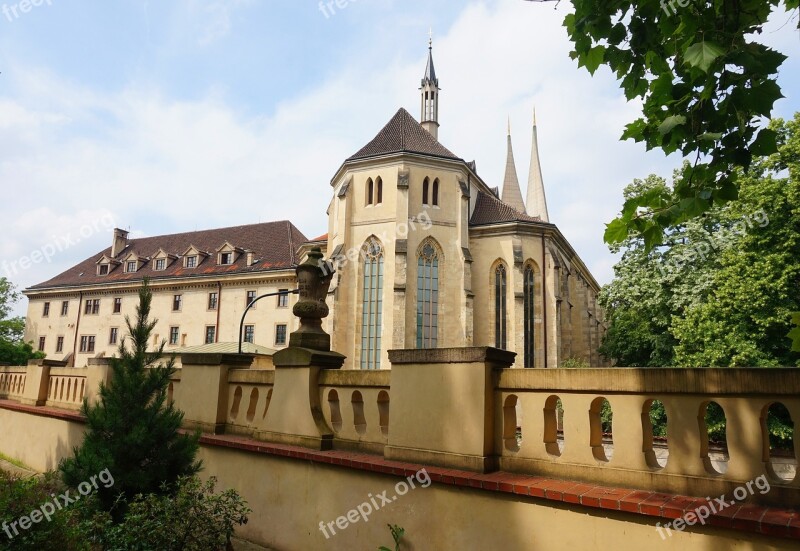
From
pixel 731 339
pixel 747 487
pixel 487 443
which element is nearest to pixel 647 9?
pixel 747 487

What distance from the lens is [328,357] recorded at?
669 centimetres

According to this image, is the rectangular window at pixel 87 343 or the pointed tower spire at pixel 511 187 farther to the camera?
the pointed tower spire at pixel 511 187

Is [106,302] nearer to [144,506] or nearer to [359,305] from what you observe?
[359,305]

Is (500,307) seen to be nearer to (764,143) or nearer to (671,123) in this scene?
(764,143)

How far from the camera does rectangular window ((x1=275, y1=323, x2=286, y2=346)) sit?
41.1m

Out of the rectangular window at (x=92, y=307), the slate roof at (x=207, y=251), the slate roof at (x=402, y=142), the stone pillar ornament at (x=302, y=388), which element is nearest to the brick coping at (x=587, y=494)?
the stone pillar ornament at (x=302, y=388)

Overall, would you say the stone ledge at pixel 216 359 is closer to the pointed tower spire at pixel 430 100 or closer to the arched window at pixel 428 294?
the arched window at pixel 428 294

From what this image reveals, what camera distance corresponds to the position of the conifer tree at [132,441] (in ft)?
18.2

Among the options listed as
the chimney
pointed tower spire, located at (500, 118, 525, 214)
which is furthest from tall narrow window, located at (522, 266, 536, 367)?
the chimney

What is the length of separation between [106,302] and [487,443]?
51048 millimetres

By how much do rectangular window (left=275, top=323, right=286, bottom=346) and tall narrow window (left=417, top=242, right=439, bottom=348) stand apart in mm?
13925

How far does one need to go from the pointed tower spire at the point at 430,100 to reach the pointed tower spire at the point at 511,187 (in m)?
14.4

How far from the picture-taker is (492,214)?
115 ft

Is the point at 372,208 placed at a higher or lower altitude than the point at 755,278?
higher
